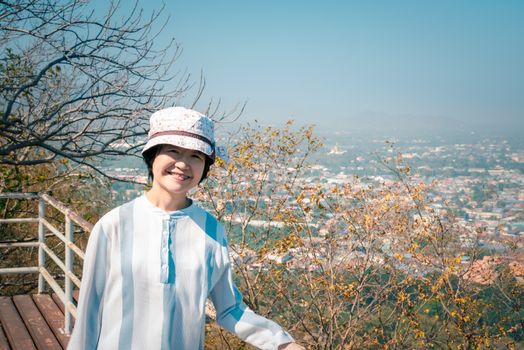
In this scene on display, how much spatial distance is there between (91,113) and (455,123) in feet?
353

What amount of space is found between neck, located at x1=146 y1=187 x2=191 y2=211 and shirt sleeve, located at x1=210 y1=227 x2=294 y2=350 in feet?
0.63

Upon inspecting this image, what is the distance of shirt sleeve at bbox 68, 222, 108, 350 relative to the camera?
1.41 metres

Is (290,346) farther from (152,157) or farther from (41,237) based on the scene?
(41,237)

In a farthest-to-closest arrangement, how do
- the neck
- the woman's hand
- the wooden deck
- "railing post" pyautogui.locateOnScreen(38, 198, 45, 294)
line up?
1. "railing post" pyautogui.locateOnScreen(38, 198, 45, 294)
2. the wooden deck
3. the neck
4. the woman's hand

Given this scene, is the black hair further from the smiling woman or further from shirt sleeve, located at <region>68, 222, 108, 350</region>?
shirt sleeve, located at <region>68, 222, 108, 350</region>

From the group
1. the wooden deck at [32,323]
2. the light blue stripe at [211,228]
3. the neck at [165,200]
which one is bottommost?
the wooden deck at [32,323]

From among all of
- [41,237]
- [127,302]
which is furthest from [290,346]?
[41,237]

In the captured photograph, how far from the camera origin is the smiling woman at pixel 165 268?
139cm

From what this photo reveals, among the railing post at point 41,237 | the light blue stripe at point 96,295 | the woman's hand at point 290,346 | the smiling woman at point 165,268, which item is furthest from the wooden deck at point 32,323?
the woman's hand at point 290,346

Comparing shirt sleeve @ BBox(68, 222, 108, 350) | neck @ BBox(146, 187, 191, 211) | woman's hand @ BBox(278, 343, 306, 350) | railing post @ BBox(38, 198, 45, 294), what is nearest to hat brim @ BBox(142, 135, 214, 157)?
neck @ BBox(146, 187, 191, 211)

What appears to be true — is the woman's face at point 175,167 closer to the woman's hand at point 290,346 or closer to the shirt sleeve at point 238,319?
the shirt sleeve at point 238,319

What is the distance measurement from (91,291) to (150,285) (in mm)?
181

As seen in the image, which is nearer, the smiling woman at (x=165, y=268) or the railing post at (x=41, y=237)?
the smiling woman at (x=165, y=268)

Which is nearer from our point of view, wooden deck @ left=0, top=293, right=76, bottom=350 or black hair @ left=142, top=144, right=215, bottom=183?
black hair @ left=142, top=144, right=215, bottom=183
